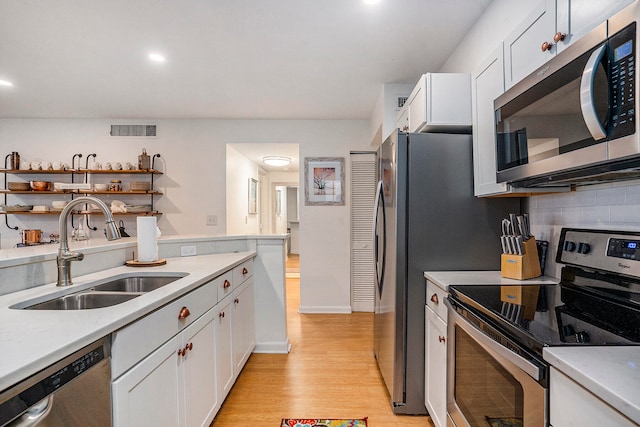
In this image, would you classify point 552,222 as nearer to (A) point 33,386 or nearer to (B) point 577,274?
(B) point 577,274

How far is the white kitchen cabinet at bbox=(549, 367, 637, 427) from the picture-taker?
65 centimetres

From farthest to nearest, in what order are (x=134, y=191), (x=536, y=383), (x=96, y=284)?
(x=134, y=191) → (x=96, y=284) → (x=536, y=383)

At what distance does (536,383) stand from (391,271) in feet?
3.76

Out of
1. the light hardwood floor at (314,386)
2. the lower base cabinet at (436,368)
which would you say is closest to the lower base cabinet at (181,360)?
the light hardwood floor at (314,386)

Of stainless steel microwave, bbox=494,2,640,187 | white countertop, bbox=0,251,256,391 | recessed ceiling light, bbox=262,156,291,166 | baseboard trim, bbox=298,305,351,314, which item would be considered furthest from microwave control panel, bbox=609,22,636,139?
recessed ceiling light, bbox=262,156,291,166

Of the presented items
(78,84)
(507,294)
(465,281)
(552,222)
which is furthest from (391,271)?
(78,84)

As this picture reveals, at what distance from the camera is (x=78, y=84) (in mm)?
3066

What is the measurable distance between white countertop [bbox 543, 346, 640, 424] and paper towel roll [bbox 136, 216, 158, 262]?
6.88 ft

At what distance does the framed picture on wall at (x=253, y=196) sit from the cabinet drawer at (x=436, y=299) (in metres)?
4.17

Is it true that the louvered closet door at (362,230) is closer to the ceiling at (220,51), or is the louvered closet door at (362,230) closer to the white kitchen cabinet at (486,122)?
the ceiling at (220,51)

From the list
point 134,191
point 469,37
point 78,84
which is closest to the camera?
point 469,37

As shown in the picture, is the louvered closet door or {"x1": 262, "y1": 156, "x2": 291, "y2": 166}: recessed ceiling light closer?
the louvered closet door

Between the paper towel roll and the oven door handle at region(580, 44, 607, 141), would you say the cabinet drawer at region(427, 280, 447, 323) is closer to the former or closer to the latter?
the oven door handle at region(580, 44, 607, 141)

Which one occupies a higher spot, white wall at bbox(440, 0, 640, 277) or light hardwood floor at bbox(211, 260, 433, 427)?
white wall at bbox(440, 0, 640, 277)
